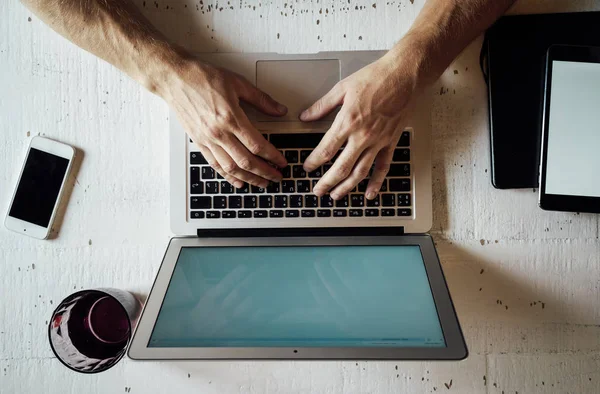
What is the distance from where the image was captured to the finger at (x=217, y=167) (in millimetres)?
663

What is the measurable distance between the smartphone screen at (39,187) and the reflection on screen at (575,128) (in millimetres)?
827

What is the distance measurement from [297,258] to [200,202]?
Answer: 0.62ft

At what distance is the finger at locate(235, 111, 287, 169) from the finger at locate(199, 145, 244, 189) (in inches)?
2.1

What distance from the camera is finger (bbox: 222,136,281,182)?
0.64 meters

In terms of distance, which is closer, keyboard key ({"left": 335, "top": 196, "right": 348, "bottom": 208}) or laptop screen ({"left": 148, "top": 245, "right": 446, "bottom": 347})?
laptop screen ({"left": 148, "top": 245, "right": 446, "bottom": 347})

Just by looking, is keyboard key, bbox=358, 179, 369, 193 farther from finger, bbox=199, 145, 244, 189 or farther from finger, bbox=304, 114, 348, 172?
finger, bbox=199, 145, 244, 189

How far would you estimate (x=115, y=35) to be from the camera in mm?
682

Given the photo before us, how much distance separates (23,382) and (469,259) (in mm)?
819

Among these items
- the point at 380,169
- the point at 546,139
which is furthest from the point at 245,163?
the point at 546,139

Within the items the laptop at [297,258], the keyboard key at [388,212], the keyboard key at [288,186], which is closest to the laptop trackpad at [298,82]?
the laptop at [297,258]

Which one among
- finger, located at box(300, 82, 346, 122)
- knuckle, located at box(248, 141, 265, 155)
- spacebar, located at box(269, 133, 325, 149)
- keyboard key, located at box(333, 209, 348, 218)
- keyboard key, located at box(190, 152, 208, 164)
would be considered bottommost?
keyboard key, located at box(333, 209, 348, 218)

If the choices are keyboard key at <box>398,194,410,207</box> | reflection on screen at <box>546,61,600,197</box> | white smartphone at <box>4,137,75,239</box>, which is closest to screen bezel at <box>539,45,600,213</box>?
reflection on screen at <box>546,61,600,197</box>

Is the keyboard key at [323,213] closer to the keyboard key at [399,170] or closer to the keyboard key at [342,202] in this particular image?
the keyboard key at [342,202]

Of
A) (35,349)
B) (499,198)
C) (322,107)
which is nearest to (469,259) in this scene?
(499,198)
